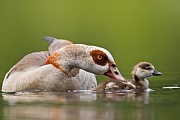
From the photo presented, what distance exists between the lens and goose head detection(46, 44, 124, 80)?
14703 millimetres

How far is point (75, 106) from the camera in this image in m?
12.6

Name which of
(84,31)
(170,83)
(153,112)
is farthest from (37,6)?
(153,112)

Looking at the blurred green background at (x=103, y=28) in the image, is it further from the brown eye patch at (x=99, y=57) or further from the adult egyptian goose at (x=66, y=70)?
the brown eye patch at (x=99, y=57)

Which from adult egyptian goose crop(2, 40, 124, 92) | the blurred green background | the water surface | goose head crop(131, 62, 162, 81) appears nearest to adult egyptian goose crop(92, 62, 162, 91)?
goose head crop(131, 62, 162, 81)

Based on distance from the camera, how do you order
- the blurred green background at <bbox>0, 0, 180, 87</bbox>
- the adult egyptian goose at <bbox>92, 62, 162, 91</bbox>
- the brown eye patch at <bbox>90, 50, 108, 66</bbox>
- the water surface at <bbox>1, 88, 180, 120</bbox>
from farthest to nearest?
the blurred green background at <bbox>0, 0, 180, 87</bbox> → the adult egyptian goose at <bbox>92, 62, 162, 91</bbox> → the brown eye patch at <bbox>90, 50, 108, 66</bbox> → the water surface at <bbox>1, 88, 180, 120</bbox>

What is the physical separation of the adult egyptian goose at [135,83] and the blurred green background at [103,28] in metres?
3.44

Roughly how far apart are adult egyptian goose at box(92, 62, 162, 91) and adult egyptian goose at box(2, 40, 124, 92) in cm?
22

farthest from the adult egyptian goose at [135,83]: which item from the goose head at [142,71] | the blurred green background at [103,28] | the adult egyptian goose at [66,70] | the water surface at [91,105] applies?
the blurred green background at [103,28]

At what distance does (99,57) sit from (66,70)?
71 cm

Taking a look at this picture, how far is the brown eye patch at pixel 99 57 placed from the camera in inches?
578

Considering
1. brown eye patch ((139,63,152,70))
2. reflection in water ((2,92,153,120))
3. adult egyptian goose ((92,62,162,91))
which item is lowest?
reflection in water ((2,92,153,120))

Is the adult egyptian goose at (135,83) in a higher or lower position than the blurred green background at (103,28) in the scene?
lower

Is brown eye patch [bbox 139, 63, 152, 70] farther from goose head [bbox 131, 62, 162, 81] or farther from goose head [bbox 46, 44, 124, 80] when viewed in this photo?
goose head [bbox 46, 44, 124, 80]

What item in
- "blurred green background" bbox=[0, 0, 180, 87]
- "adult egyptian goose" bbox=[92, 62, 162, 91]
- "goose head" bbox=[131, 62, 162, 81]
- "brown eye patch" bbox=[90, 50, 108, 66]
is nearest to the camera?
"brown eye patch" bbox=[90, 50, 108, 66]
